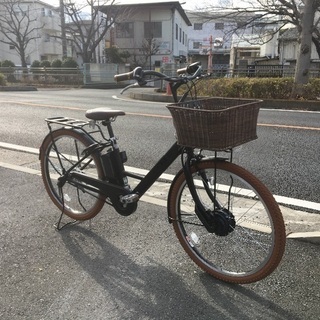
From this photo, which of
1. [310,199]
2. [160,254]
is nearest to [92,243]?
[160,254]

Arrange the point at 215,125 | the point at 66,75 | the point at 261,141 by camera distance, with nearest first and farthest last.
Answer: the point at 215,125 < the point at 261,141 < the point at 66,75

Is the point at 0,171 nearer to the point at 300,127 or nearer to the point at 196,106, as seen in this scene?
the point at 196,106

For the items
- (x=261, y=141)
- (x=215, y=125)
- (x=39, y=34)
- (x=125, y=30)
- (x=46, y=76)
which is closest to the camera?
(x=215, y=125)

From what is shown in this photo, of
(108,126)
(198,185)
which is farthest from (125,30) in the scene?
(198,185)

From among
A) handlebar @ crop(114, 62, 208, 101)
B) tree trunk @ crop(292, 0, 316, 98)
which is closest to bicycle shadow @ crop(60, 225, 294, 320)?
handlebar @ crop(114, 62, 208, 101)

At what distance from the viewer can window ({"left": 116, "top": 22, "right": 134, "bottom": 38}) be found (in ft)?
133

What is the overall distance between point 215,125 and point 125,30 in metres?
41.6

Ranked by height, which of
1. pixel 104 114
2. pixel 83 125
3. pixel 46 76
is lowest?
pixel 46 76

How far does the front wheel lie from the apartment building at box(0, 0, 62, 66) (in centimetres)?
4364

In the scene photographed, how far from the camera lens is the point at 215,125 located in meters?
2.09

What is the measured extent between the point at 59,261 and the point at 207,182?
4.10ft

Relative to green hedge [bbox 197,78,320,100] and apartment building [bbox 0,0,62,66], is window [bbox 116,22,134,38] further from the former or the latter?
green hedge [bbox 197,78,320,100]

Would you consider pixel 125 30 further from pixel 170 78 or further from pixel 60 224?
pixel 170 78

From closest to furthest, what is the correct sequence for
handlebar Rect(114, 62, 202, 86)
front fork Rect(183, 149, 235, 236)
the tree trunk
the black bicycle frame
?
handlebar Rect(114, 62, 202, 86), front fork Rect(183, 149, 235, 236), the black bicycle frame, the tree trunk
